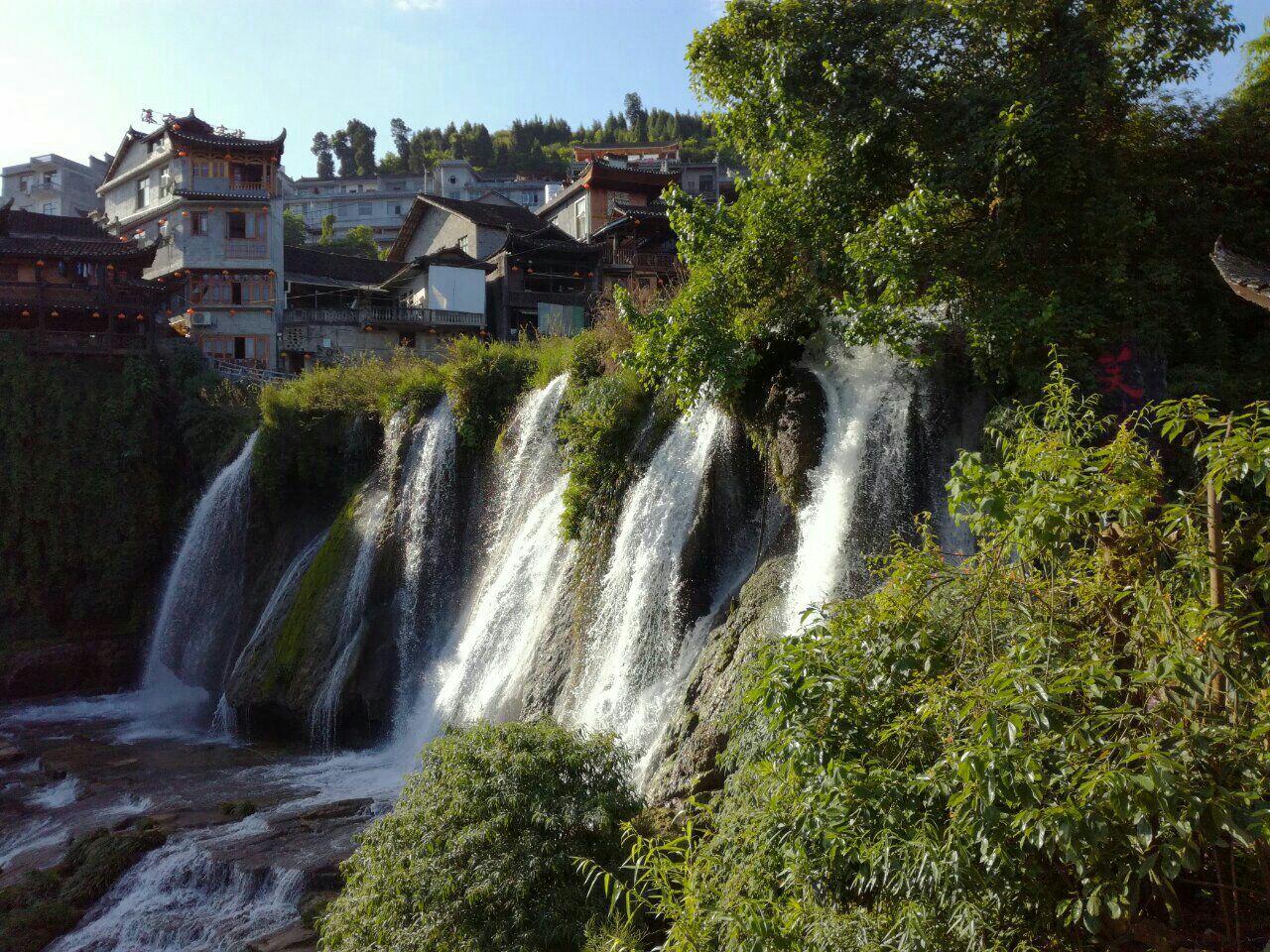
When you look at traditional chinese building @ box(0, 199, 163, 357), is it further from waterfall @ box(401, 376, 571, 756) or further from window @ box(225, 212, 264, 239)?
waterfall @ box(401, 376, 571, 756)

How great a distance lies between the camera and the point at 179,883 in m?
13.2

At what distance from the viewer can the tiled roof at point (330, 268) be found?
42750mm

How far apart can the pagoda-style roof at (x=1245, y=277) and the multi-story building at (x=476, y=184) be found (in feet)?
194

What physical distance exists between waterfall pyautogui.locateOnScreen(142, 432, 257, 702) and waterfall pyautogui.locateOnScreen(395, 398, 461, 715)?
6424 mm

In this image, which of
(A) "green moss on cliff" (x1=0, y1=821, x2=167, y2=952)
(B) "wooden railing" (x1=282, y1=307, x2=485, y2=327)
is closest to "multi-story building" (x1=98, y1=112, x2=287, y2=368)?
(B) "wooden railing" (x1=282, y1=307, x2=485, y2=327)

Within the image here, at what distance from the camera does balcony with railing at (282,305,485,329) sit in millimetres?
39312

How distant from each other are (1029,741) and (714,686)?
7.10 metres

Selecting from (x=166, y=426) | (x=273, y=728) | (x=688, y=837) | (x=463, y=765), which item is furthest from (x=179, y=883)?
(x=166, y=426)

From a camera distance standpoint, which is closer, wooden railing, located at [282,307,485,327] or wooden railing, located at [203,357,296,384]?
wooden railing, located at [203,357,296,384]

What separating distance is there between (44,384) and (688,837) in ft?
97.4

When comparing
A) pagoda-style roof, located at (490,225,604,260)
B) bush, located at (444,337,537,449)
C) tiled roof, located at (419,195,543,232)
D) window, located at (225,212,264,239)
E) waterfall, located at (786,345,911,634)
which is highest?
tiled roof, located at (419,195,543,232)

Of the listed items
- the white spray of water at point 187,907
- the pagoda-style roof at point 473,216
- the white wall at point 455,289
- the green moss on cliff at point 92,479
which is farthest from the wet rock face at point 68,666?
the pagoda-style roof at point 473,216

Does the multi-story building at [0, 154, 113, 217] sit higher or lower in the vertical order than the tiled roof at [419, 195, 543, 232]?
higher

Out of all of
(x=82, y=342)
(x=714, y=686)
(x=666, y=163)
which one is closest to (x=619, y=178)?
(x=82, y=342)
